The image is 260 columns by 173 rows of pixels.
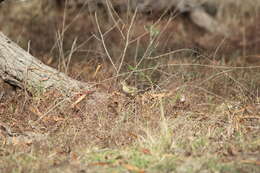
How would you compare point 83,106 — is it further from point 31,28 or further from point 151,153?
point 31,28

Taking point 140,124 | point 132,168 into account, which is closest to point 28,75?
point 140,124

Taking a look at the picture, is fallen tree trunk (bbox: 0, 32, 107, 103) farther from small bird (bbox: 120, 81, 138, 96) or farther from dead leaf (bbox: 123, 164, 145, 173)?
dead leaf (bbox: 123, 164, 145, 173)

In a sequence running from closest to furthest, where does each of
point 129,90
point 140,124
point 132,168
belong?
point 132,168
point 140,124
point 129,90

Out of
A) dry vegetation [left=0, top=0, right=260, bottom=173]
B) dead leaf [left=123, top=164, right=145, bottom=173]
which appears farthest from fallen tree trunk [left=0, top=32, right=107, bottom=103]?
dead leaf [left=123, top=164, right=145, bottom=173]

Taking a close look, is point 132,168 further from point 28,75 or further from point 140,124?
point 28,75

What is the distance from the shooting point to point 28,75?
353 cm

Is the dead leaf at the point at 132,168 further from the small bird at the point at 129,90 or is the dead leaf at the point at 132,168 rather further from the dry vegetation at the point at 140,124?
the small bird at the point at 129,90

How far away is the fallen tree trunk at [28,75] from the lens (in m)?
3.50

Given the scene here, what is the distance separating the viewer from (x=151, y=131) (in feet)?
9.61

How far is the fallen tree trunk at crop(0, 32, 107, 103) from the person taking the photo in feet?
11.5

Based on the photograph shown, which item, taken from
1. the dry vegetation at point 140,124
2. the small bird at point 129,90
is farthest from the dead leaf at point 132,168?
the small bird at point 129,90

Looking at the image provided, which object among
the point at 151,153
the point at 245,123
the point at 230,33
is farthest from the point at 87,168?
the point at 230,33

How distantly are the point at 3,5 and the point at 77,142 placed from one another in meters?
4.01

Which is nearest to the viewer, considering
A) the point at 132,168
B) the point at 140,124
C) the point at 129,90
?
the point at 132,168
